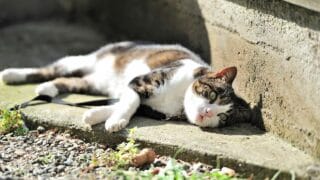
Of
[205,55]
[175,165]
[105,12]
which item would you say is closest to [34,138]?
[175,165]

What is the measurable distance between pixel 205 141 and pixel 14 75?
1.86 meters

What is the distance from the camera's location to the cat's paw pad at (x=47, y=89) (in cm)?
499

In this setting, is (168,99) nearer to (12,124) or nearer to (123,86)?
(123,86)

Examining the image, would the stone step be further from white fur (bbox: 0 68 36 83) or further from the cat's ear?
the cat's ear

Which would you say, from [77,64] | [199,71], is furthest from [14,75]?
[199,71]

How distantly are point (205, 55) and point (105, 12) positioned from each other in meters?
1.78

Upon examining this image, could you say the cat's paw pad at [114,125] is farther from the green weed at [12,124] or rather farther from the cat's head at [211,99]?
the green weed at [12,124]

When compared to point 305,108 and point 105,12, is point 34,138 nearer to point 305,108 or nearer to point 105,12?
point 305,108

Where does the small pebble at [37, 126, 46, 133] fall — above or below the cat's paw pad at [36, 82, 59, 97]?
below

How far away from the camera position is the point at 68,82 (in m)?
5.29

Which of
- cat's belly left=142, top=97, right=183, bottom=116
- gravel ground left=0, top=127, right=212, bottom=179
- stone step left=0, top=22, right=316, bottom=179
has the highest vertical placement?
cat's belly left=142, top=97, right=183, bottom=116

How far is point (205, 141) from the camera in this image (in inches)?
165

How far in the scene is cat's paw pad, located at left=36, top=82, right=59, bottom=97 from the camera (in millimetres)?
4992

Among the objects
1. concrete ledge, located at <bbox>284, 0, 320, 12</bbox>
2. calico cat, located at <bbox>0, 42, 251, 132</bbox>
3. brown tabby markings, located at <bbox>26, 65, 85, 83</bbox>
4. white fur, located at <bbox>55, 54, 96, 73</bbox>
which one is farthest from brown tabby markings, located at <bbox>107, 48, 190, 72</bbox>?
concrete ledge, located at <bbox>284, 0, 320, 12</bbox>
